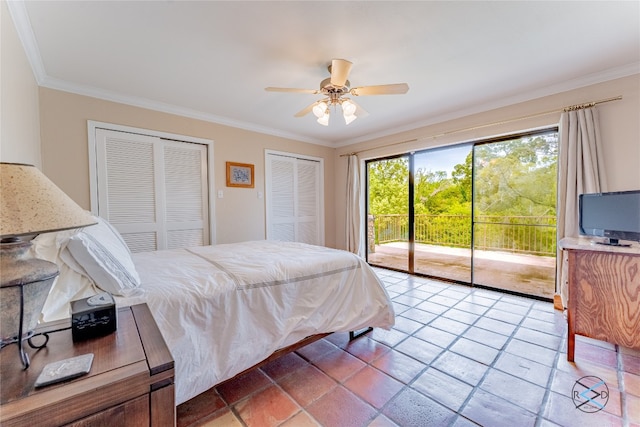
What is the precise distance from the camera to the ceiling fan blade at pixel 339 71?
1.90 m

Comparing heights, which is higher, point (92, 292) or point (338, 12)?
point (338, 12)

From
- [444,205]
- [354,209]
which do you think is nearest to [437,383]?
[444,205]

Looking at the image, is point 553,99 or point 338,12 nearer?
point 338,12

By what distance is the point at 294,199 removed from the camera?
4766mm

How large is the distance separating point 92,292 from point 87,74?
7.83 feet

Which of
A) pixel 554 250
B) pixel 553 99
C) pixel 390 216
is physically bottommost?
pixel 554 250

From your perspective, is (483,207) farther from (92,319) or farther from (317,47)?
(92,319)

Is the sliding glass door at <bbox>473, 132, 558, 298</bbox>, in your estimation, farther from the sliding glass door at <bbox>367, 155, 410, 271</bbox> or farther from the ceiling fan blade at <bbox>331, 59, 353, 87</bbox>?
the ceiling fan blade at <bbox>331, 59, 353, 87</bbox>

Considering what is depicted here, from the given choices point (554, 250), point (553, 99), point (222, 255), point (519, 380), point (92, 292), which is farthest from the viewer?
point (554, 250)

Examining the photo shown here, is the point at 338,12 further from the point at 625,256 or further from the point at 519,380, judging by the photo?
the point at 519,380

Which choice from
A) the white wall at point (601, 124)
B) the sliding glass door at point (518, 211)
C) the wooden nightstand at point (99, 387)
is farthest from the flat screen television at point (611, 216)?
the wooden nightstand at point (99, 387)

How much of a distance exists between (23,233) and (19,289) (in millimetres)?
178

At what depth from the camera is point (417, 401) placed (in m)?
1.60

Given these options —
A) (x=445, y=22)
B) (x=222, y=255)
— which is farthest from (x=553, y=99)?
(x=222, y=255)
